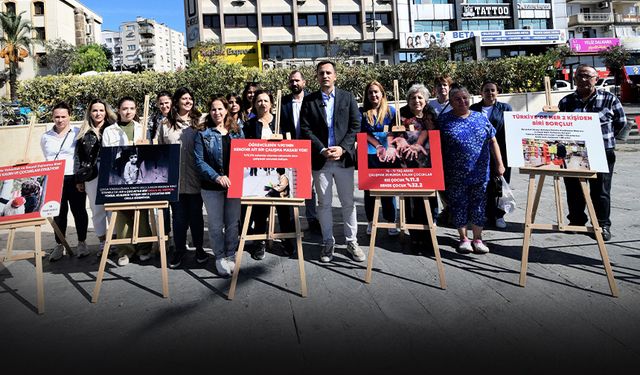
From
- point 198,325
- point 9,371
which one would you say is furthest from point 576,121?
point 9,371

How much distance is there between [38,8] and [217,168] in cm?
6425

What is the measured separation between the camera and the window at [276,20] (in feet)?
135

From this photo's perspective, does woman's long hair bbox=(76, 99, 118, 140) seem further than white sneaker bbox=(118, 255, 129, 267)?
Yes

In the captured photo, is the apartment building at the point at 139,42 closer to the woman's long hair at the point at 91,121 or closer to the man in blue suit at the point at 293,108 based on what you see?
the woman's long hair at the point at 91,121

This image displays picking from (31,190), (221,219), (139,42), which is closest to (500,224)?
(221,219)

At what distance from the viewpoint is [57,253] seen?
5082mm

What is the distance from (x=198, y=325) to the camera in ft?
10.8

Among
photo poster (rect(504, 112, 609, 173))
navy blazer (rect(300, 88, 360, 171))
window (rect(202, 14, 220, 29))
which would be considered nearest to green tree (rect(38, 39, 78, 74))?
window (rect(202, 14, 220, 29))

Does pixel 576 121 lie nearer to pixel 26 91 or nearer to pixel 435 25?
pixel 26 91

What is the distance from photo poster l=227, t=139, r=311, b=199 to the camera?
12.7ft

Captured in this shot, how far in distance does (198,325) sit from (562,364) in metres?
2.35

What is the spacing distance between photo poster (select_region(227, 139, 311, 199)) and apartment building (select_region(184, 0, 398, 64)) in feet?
123

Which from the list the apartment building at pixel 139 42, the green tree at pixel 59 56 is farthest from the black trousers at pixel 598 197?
the apartment building at pixel 139 42

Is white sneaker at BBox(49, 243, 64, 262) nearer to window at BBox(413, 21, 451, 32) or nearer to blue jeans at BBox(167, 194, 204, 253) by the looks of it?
blue jeans at BBox(167, 194, 204, 253)
